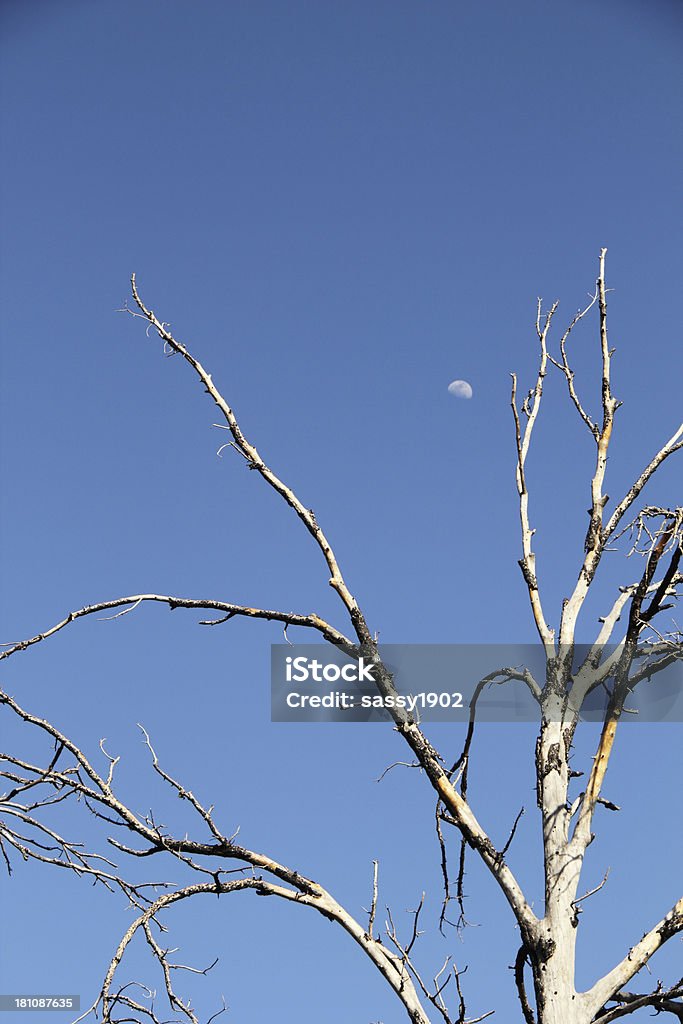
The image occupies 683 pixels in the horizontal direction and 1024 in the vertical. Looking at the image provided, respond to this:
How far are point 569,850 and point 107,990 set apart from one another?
185 centimetres

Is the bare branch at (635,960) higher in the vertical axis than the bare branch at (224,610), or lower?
lower

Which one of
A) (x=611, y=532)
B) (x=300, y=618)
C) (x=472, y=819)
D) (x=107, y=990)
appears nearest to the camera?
(x=107, y=990)

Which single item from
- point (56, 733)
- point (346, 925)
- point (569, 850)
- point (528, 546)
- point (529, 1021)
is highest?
point (528, 546)

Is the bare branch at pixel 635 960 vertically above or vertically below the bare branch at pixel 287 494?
below

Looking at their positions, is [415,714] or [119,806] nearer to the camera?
[119,806]

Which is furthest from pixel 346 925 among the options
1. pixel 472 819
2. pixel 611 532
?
pixel 611 532

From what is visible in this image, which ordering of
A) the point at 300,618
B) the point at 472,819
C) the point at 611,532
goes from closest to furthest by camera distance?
the point at 472,819
the point at 300,618
the point at 611,532

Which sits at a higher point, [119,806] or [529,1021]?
[119,806]

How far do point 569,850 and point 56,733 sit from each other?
2.10 meters

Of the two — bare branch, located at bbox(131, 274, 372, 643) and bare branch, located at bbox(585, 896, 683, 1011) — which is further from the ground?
bare branch, located at bbox(131, 274, 372, 643)

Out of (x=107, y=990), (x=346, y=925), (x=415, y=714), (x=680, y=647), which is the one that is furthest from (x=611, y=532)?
(x=107, y=990)

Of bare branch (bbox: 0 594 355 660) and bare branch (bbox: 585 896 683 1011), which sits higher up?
bare branch (bbox: 0 594 355 660)

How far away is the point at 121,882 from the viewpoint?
399 centimetres

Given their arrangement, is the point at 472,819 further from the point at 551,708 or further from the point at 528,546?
the point at 528,546
